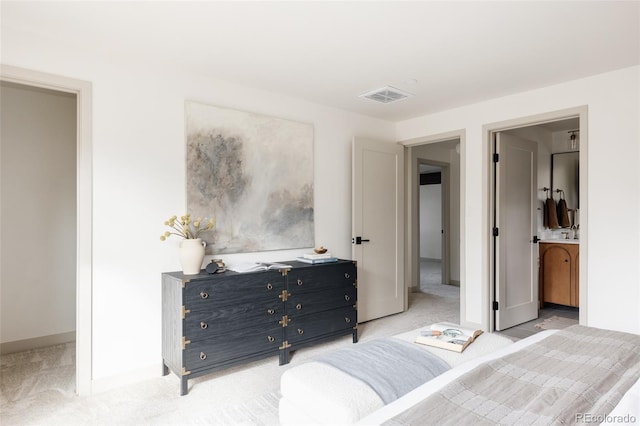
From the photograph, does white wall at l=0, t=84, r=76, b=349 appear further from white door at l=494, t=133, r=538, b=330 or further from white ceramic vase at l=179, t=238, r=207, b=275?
white door at l=494, t=133, r=538, b=330

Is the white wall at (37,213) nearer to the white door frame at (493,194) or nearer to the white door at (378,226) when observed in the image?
the white door at (378,226)

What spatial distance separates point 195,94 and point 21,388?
2.49m

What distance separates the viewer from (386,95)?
3.77 metres

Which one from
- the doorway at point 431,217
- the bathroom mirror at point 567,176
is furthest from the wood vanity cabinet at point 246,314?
the doorway at point 431,217

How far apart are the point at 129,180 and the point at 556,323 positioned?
180 inches

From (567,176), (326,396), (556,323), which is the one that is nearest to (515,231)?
(556,323)

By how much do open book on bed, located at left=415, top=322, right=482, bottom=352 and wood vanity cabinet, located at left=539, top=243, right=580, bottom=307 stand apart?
3.36 m

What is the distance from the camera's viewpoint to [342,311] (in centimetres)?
362

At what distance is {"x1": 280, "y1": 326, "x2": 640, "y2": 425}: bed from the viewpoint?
3.75 ft

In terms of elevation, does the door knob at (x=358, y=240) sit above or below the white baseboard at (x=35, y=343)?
above

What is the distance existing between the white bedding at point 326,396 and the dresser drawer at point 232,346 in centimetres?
117

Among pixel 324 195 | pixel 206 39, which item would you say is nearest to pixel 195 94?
pixel 206 39

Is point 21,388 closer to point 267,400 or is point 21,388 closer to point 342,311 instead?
point 267,400

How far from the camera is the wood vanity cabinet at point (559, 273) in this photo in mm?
4742
